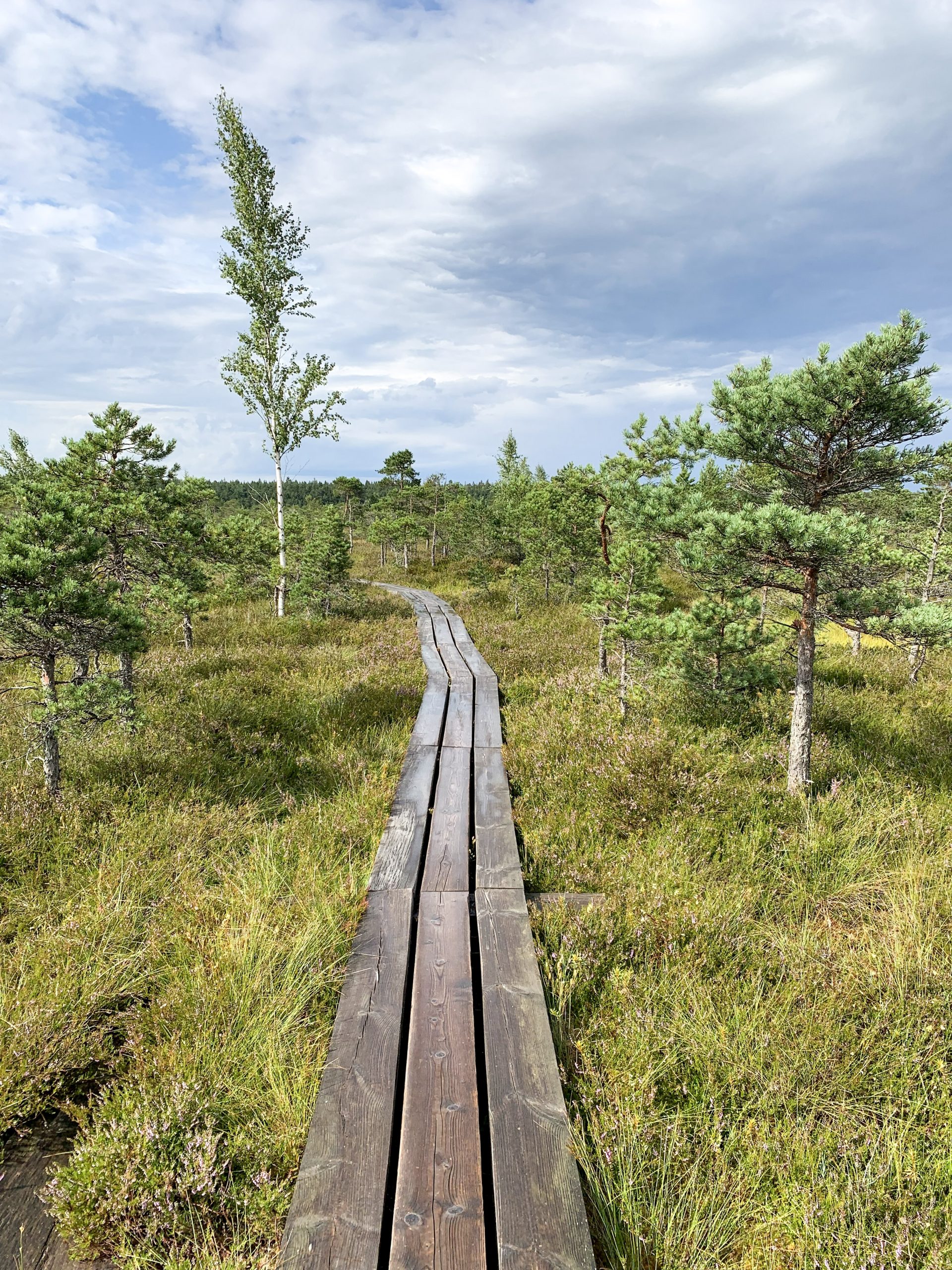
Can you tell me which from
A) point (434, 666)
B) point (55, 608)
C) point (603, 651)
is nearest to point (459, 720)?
point (603, 651)

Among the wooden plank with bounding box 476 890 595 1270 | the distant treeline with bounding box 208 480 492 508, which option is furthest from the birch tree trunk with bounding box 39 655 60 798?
the distant treeline with bounding box 208 480 492 508

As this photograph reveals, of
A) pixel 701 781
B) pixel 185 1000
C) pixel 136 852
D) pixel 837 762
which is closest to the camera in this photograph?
pixel 185 1000

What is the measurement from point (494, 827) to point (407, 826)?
0.85 m

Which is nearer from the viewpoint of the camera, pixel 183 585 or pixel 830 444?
pixel 830 444

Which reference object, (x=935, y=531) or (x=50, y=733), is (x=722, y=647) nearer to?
(x=50, y=733)

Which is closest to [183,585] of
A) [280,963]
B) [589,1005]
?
[280,963]

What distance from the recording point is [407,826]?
18.8ft

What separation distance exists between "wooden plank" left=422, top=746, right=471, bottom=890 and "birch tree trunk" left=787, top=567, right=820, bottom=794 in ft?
11.4

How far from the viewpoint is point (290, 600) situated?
1819cm

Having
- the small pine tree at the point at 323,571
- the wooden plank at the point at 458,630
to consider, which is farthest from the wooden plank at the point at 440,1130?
the small pine tree at the point at 323,571

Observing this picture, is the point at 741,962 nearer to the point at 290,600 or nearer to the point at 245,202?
the point at 290,600

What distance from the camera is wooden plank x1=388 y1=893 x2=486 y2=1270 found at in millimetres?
2307

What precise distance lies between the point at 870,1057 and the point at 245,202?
22839 millimetres

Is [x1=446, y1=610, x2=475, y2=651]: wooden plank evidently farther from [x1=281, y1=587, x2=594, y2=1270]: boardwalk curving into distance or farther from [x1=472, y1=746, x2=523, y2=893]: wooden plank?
[x1=281, y1=587, x2=594, y2=1270]: boardwalk curving into distance
